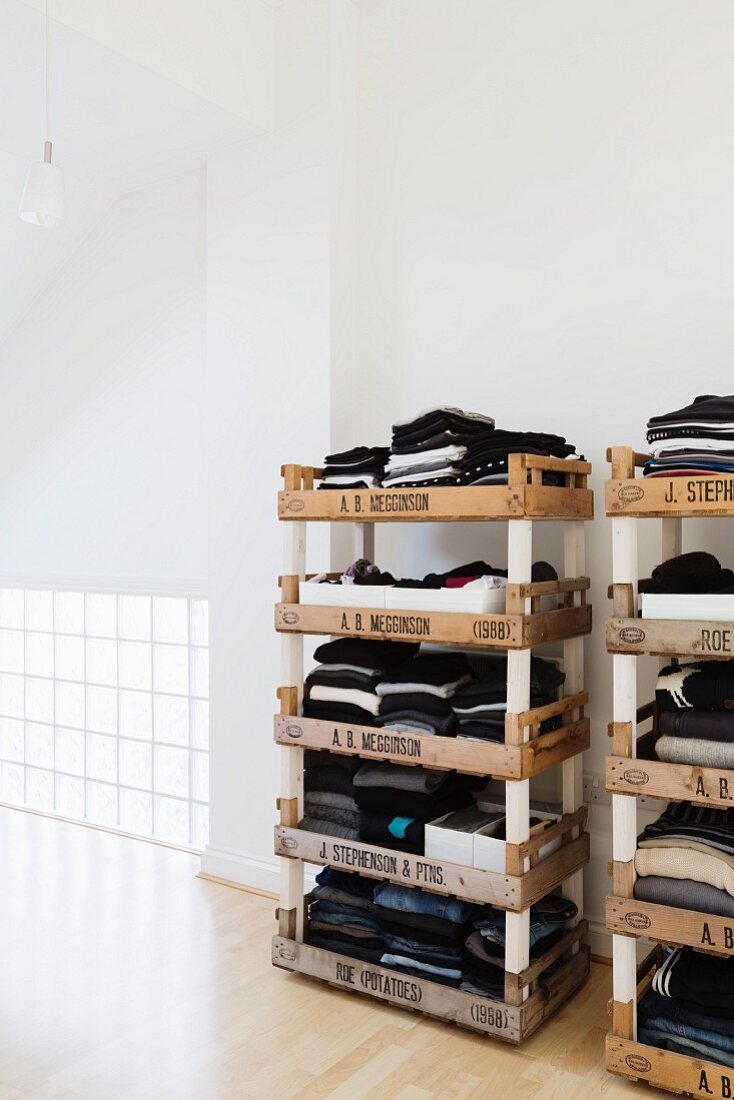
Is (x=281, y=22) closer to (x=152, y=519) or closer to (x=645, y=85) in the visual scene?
(x=645, y=85)

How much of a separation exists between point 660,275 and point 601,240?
0.20 m

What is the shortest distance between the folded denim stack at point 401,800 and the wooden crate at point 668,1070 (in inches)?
24.0

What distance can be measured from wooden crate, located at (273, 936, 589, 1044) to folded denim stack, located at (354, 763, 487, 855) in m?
0.31

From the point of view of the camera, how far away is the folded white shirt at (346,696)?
244cm

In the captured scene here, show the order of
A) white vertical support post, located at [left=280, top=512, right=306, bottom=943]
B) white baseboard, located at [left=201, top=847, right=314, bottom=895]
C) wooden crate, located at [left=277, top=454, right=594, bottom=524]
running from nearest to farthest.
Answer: wooden crate, located at [left=277, top=454, right=594, bottom=524] < white vertical support post, located at [left=280, top=512, right=306, bottom=943] < white baseboard, located at [left=201, top=847, right=314, bottom=895]

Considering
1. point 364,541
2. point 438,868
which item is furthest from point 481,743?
point 364,541

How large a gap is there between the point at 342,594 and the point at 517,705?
1.81ft

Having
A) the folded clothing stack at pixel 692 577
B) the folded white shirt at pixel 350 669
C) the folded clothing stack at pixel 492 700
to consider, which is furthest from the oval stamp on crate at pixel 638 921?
the folded white shirt at pixel 350 669

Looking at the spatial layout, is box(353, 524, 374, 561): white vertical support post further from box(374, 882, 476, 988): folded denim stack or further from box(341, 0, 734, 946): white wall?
box(374, 882, 476, 988): folded denim stack

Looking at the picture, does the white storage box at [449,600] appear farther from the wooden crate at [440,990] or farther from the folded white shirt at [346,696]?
the wooden crate at [440,990]

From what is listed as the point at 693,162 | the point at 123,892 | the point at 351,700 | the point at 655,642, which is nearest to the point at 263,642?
the point at 351,700

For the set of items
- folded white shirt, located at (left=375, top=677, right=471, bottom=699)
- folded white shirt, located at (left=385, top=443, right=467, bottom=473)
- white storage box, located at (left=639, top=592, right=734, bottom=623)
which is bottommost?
folded white shirt, located at (left=375, top=677, right=471, bottom=699)

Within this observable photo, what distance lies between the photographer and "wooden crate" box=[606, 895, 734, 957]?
75.5 inches

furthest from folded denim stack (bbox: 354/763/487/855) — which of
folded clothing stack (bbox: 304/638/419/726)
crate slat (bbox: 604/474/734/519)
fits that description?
crate slat (bbox: 604/474/734/519)
